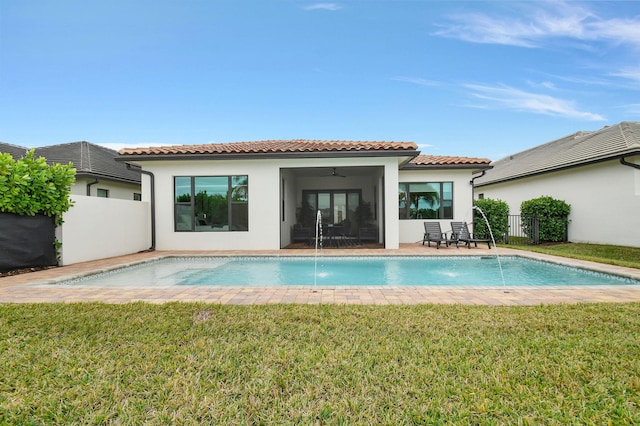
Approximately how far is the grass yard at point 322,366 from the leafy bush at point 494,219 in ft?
35.4

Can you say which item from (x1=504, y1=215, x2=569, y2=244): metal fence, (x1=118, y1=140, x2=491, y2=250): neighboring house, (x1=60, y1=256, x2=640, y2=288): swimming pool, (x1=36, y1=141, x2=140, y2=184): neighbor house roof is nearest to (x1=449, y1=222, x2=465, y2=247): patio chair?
(x1=118, y1=140, x2=491, y2=250): neighboring house

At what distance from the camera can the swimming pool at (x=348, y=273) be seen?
698 centimetres

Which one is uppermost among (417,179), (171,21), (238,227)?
(171,21)

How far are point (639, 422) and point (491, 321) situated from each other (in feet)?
5.27

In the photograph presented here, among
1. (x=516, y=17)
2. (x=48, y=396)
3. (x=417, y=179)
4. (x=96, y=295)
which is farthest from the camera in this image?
(x=417, y=179)

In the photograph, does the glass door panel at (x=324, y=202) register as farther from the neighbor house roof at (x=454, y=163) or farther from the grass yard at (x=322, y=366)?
the grass yard at (x=322, y=366)

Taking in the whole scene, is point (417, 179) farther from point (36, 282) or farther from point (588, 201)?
point (36, 282)

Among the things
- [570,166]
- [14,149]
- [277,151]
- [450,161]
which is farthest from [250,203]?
[14,149]

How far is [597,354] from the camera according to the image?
2.99 metres

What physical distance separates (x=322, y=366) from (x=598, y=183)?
15.2 meters

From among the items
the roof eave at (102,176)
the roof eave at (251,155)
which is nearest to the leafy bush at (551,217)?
the roof eave at (251,155)

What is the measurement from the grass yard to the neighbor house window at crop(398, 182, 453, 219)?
34.2 ft

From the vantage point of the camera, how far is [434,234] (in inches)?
507

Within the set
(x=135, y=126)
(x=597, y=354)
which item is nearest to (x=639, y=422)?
(x=597, y=354)
